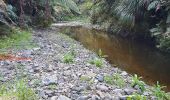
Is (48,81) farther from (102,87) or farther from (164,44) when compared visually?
(164,44)

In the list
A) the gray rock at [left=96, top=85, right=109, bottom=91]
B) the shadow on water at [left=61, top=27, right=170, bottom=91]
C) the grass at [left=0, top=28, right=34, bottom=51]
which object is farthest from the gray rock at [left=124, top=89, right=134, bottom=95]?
the grass at [left=0, top=28, right=34, bottom=51]

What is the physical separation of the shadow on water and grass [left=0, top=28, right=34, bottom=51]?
355cm

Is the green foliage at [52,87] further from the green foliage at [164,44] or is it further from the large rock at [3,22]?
the green foliage at [164,44]

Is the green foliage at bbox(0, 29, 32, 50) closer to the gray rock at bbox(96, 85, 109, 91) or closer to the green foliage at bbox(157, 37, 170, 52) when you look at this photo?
the green foliage at bbox(157, 37, 170, 52)

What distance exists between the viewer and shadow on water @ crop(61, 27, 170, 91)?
46.9 ft

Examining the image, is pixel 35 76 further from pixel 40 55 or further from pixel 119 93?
pixel 40 55

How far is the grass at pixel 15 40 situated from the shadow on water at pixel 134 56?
140 inches

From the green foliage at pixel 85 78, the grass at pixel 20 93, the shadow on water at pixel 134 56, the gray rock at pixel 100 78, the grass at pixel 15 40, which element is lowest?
the shadow on water at pixel 134 56

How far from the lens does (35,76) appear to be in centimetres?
986

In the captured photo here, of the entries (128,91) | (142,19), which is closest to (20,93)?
(128,91)

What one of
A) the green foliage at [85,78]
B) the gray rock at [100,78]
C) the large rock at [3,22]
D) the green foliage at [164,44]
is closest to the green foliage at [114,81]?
the gray rock at [100,78]

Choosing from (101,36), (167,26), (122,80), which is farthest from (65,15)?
(122,80)

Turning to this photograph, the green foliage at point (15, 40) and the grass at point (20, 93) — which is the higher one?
the grass at point (20, 93)

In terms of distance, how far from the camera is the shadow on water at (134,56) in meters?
14.3
